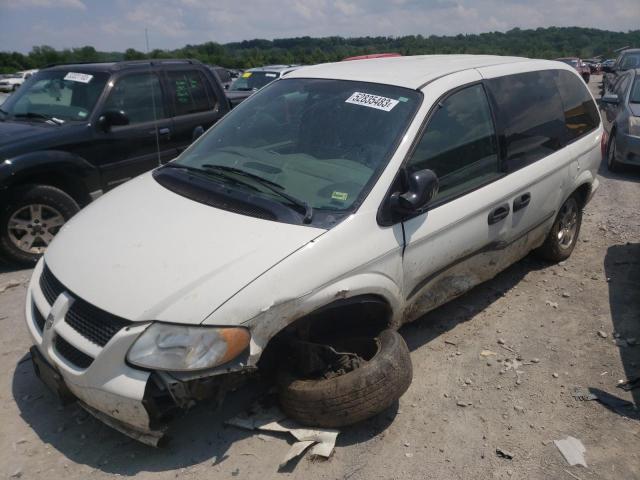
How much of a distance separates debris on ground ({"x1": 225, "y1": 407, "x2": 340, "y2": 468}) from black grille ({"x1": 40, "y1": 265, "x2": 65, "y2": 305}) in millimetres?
1126

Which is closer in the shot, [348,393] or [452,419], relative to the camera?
[348,393]

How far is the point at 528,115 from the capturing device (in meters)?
4.00

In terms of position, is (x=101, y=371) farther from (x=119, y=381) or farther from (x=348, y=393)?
(x=348, y=393)

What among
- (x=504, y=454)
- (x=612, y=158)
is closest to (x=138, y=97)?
(x=504, y=454)

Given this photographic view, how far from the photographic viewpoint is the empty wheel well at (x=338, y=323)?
8.98ft

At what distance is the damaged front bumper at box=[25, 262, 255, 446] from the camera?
2.35m

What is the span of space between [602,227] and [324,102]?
4.07 meters

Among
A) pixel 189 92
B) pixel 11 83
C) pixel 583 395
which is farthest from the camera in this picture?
pixel 11 83

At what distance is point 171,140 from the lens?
607cm

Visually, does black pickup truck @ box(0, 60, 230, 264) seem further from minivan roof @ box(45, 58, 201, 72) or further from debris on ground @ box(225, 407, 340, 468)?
debris on ground @ box(225, 407, 340, 468)

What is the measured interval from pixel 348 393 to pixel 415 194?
110 centimetres

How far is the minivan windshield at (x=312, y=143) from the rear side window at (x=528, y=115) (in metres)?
0.92

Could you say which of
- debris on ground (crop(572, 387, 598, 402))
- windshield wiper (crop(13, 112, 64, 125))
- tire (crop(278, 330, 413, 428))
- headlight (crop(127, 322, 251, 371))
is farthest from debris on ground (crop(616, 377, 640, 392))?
windshield wiper (crop(13, 112, 64, 125))

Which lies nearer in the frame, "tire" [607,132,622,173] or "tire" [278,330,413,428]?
"tire" [278,330,413,428]
